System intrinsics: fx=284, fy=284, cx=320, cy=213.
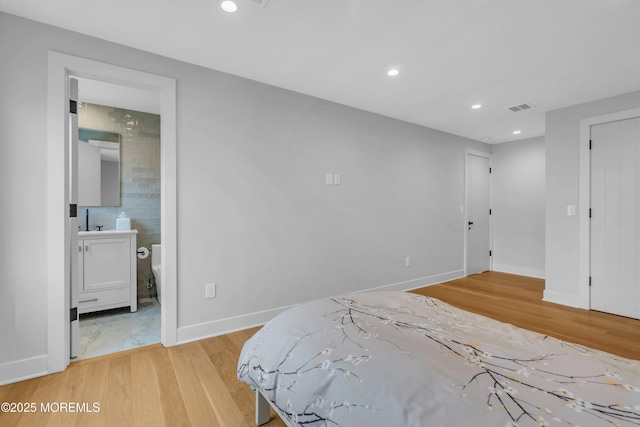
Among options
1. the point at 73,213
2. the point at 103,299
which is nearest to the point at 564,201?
the point at 73,213

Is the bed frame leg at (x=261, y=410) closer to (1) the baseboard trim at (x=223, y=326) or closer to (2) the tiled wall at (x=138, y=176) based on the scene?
(1) the baseboard trim at (x=223, y=326)

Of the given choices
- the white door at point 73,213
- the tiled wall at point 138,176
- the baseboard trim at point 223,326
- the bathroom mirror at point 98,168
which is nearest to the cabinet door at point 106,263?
the tiled wall at point 138,176

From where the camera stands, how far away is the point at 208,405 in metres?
1.72

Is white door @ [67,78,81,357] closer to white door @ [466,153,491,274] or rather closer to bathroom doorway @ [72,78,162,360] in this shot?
bathroom doorway @ [72,78,162,360]

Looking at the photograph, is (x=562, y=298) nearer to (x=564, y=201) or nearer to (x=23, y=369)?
(x=564, y=201)

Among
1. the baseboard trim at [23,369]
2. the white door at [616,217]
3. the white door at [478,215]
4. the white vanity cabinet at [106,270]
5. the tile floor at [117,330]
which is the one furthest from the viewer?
the white door at [478,215]

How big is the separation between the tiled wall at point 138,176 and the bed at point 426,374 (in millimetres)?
2959

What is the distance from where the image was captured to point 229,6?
181 centimetres

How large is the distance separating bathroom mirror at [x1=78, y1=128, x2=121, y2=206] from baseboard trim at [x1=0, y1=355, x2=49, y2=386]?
1.98m

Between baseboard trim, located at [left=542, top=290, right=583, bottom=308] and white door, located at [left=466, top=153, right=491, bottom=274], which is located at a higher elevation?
white door, located at [left=466, top=153, right=491, bottom=274]

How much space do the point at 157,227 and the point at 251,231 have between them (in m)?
1.79

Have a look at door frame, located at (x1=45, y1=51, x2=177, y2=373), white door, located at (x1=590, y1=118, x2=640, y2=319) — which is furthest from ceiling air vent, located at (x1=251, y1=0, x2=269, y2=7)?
white door, located at (x1=590, y1=118, x2=640, y2=319)

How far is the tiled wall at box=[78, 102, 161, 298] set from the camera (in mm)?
3539

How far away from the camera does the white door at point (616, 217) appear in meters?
3.16
